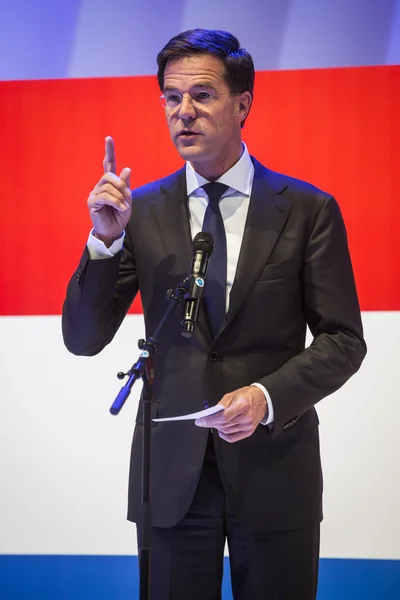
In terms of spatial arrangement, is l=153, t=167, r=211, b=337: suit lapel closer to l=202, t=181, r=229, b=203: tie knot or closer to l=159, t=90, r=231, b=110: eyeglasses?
l=202, t=181, r=229, b=203: tie knot

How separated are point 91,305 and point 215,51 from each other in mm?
731

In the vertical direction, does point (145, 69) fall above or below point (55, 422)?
above

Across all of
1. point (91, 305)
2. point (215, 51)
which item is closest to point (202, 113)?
point (215, 51)

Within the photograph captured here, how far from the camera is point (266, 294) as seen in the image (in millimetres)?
1860

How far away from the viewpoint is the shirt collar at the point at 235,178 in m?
2.01

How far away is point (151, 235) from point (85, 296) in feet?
0.85

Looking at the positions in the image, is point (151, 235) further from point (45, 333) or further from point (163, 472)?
point (45, 333)

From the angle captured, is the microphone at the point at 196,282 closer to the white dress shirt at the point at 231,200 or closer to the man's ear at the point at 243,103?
the white dress shirt at the point at 231,200

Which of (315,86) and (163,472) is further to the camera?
(315,86)

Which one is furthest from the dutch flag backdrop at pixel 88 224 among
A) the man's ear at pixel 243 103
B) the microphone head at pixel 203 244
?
the microphone head at pixel 203 244

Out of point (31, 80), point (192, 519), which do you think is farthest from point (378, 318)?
point (31, 80)

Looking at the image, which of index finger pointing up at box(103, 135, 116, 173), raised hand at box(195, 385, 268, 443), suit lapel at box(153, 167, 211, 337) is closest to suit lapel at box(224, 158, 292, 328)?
A: suit lapel at box(153, 167, 211, 337)

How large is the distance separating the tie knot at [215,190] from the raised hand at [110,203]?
286 millimetres

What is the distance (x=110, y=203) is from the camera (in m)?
1.69
